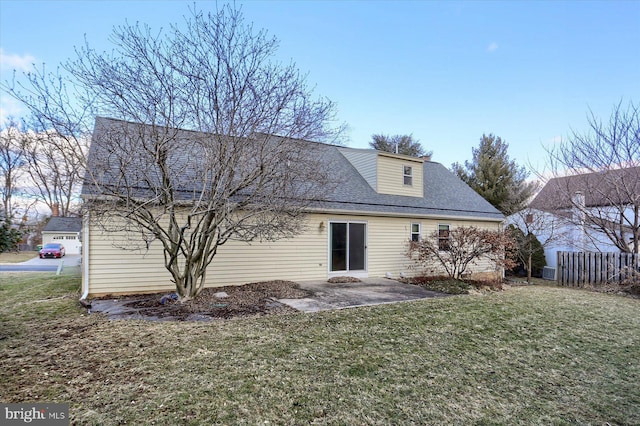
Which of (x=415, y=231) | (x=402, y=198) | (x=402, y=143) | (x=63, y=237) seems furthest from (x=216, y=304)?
(x=63, y=237)

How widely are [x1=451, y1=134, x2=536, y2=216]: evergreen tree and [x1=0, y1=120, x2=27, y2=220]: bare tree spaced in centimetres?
2339

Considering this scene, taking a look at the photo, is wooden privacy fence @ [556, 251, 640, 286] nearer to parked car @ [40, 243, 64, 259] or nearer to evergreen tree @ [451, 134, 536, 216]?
evergreen tree @ [451, 134, 536, 216]

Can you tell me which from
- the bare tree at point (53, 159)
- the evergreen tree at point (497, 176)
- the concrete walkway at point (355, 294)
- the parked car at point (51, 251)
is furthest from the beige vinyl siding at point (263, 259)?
the parked car at point (51, 251)

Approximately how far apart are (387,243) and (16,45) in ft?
38.3

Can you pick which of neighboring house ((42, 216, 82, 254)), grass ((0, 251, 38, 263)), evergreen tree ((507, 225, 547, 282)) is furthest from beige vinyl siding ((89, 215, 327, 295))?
neighboring house ((42, 216, 82, 254))

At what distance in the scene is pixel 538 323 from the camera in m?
6.12

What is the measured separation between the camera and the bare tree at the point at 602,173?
10.5 meters

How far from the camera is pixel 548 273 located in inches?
672

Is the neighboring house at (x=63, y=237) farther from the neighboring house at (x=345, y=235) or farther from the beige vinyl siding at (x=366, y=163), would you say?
the beige vinyl siding at (x=366, y=163)

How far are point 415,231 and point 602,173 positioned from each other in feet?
21.0

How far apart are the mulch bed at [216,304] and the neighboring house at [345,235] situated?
0.67 meters

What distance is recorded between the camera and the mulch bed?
598 cm

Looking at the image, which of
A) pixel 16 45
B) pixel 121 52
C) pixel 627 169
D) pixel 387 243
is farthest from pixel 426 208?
pixel 16 45

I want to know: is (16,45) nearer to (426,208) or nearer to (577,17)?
(426,208)
